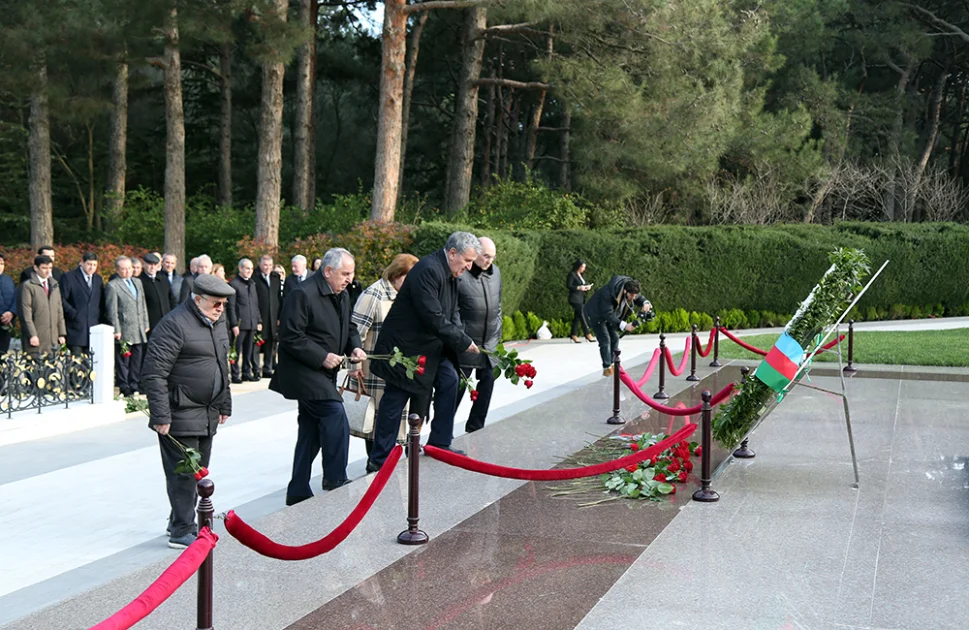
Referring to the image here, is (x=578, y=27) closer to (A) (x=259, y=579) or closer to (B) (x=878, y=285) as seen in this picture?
(B) (x=878, y=285)

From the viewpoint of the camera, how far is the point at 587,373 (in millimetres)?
16203

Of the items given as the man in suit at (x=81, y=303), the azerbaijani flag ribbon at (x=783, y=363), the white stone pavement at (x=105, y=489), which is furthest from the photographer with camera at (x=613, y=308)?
the man in suit at (x=81, y=303)

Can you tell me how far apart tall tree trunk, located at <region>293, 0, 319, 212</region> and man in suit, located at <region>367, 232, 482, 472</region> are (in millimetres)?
22673

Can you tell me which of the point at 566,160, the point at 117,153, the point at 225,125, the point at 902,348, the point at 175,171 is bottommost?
the point at 902,348

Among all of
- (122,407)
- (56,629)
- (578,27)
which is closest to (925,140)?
(578,27)

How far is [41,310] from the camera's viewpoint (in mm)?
12273

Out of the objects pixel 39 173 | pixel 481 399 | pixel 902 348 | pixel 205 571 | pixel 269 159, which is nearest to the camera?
pixel 205 571

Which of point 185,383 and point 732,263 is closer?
point 185,383

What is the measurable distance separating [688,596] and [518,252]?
16.5 metres

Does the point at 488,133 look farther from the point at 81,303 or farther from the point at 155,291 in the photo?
the point at 81,303

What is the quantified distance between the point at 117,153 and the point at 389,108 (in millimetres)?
13355

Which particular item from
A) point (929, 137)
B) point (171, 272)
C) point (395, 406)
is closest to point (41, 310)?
point (171, 272)

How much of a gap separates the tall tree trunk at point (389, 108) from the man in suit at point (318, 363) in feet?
49.8

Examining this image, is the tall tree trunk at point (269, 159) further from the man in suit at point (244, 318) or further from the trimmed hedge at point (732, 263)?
the man in suit at point (244, 318)
